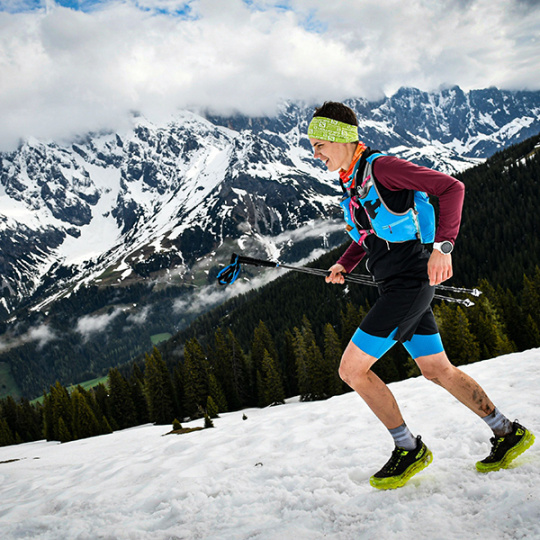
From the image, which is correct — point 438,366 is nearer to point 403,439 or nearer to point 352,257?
point 403,439

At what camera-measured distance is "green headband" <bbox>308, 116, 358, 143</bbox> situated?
4.60 metres

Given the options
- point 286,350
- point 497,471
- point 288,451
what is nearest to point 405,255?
point 497,471

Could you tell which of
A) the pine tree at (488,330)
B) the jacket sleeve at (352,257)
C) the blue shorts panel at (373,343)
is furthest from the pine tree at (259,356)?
the blue shorts panel at (373,343)

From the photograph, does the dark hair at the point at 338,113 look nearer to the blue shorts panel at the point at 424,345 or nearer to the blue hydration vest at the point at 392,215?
the blue hydration vest at the point at 392,215

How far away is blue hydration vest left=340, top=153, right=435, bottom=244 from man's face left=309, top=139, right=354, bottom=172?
0.92 feet

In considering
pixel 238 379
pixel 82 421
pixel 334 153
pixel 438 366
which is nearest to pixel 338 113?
pixel 334 153

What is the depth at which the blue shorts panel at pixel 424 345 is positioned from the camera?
4.57 metres

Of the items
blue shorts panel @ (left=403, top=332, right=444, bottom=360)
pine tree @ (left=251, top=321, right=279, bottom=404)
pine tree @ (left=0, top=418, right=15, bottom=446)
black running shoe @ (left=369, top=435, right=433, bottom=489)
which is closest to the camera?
black running shoe @ (left=369, top=435, right=433, bottom=489)

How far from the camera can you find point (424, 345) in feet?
15.0

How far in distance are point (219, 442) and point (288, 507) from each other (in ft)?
14.7

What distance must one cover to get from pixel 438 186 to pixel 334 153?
4.29 ft

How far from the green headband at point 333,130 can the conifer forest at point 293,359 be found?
1866 cm

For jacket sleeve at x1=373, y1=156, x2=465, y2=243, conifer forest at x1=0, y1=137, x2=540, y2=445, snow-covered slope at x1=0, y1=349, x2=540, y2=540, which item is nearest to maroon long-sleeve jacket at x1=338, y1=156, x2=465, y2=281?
jacket sleeve at x1=373, y1=156, x2=465, y2=243

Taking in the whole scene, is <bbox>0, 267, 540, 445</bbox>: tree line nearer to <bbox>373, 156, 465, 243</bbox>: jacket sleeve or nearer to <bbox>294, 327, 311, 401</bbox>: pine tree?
<bbox>294, 327, 311, 401</bbox>: pine tree
